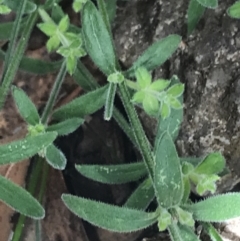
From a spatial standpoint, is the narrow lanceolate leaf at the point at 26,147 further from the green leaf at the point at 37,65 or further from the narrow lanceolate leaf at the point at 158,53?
the green leaf at the point at 37,65

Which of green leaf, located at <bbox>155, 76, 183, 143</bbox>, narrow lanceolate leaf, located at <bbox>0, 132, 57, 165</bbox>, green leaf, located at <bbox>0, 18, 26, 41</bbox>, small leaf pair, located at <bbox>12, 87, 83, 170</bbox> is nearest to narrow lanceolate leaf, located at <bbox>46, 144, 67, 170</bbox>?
small leaf pair, located at <bbox>12, 87, 83, 170</bbox>

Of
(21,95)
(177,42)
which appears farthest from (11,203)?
(177,42)

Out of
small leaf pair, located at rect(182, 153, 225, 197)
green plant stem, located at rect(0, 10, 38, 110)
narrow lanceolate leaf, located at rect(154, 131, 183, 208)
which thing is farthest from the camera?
green plant stem, located at rect(0, 10, 38, 110)

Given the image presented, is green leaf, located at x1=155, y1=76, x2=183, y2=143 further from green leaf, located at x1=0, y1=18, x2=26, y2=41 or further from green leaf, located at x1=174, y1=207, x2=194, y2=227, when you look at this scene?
green leaf, located at x1=0, y1=18, x2=26, y2=41

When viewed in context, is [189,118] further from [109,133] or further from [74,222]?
[74,222]

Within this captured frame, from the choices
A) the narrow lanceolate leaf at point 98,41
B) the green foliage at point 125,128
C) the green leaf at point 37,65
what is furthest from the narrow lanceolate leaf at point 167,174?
the green leaf at point 37,65
